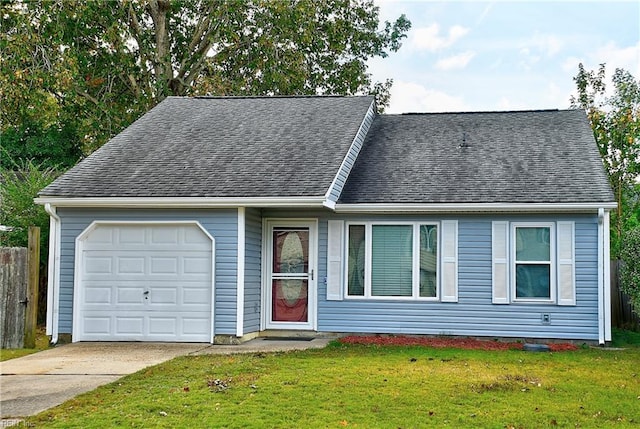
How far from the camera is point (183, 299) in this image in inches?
510

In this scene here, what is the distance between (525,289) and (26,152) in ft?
76.2

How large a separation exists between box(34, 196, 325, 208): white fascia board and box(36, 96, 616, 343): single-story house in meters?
0.03

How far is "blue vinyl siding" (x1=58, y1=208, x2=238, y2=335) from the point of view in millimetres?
12773

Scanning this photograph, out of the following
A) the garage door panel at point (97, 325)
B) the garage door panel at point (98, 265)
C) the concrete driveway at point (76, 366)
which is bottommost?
the concrete driveway at point (76, 366)

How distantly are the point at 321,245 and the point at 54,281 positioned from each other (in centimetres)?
474

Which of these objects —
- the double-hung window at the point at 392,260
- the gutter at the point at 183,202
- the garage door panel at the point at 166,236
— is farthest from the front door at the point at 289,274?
the garage door panel at the point at 166,236

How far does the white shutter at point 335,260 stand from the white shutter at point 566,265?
149 inches

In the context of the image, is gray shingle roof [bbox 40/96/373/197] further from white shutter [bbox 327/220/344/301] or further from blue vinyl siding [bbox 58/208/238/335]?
white shutter [bbox 327/220/344/301]

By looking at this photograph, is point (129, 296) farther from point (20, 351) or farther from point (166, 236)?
point (20, 351)

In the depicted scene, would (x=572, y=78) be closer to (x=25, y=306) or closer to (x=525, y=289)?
(x=525, y=289)

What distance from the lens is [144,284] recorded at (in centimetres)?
1304

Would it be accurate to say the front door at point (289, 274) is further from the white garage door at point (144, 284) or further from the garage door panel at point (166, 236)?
the garage door panel at point (166, 236)

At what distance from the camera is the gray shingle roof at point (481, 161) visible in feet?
43.5

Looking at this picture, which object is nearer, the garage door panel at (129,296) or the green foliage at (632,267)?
the green foliage at (632,267)
